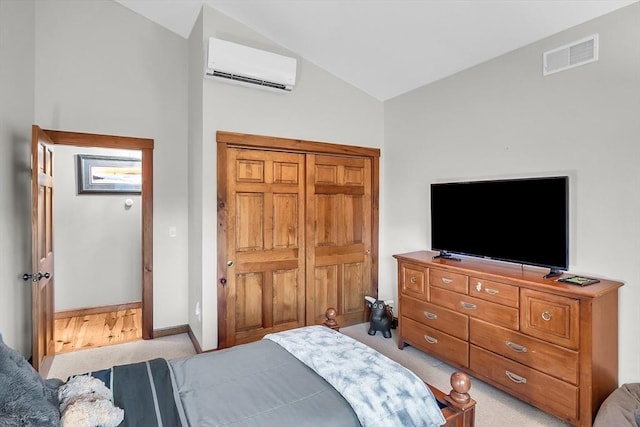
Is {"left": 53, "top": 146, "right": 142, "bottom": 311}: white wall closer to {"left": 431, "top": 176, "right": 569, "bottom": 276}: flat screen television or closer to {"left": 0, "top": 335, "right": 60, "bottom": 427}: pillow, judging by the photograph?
{"left": 0, "top": 335, "right": 60, "bottom": 427}: pillow

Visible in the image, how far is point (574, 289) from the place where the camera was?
2102 millimetres

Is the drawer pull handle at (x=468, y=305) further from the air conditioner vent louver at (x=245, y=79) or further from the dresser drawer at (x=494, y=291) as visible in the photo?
the air conditioner vent louver at (x=245, y=79)

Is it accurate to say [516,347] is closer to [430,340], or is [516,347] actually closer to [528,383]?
[528,383]

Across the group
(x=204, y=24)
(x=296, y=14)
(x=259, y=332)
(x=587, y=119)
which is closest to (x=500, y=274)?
(x=587, y=119)

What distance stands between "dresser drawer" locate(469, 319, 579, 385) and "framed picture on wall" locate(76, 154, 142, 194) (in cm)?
431

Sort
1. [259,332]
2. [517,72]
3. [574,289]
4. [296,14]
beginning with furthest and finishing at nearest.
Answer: [259,332] → [296,14] → [517,72] → [574,289]

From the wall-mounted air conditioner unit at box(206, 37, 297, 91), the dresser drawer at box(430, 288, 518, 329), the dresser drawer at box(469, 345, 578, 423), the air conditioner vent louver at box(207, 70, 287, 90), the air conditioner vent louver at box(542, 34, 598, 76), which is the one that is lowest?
the dresser drawer at box(469, 345, 578, 423)

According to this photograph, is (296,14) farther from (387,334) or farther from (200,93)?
(387,334)

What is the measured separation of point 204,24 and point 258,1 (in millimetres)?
562

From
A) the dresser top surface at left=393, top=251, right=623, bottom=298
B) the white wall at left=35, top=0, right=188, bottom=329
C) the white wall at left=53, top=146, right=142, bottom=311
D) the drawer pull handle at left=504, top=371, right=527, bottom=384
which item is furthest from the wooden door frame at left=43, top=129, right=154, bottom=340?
the drawer pull handle at left=504, top=371, right=527, bottom=384

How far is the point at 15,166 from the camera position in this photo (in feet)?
8.84

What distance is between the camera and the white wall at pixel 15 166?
2486 mm

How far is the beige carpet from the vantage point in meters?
2.31

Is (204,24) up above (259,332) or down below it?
above
